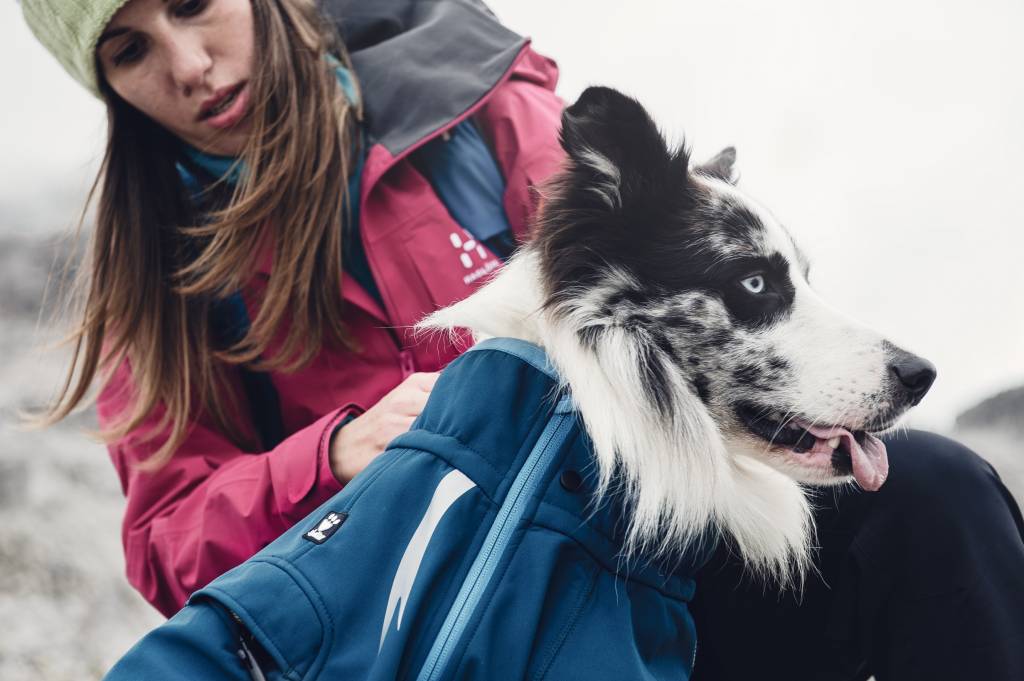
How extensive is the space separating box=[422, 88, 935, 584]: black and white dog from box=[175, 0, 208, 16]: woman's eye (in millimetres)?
976

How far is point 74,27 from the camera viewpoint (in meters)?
1.89

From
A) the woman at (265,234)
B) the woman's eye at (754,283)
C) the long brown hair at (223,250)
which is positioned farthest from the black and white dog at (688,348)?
the long brown hair at (223,250)

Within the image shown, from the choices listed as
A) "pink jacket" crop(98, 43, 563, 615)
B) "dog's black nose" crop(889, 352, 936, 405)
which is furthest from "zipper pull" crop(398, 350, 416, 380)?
"dog's black nose" crop(889, 352, 936, 405)

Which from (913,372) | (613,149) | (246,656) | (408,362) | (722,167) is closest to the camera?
(246,656)

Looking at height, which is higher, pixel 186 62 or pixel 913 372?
Answer: pixel 913 372

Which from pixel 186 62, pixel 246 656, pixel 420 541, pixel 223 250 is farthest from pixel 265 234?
pixel 246 656

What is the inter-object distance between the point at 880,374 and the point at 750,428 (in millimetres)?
242

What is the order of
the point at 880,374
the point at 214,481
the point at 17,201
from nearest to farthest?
the point at 880,374 < the point at 214,481 < the point at 17,201

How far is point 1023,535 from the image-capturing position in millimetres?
1544

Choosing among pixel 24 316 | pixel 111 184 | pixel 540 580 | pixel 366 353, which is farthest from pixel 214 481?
pixel 24 316

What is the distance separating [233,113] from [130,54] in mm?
261

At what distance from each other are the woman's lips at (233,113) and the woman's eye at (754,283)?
1261 millimetres

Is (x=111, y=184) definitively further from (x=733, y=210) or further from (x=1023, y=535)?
(x=1023, y=535)

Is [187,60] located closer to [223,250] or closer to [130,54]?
[130,54]
